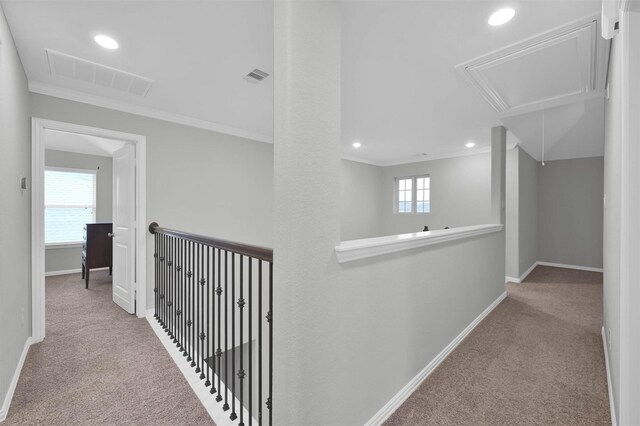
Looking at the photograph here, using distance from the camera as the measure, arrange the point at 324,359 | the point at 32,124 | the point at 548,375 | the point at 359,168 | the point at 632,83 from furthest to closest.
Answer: the point at 359,168
the point at 32,124
the point at 548,375
the point at 324,359
the point at 632,83

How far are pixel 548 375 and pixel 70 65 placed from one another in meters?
4.46

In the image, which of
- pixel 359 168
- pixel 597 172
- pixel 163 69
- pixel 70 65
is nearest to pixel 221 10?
pixel 163 69

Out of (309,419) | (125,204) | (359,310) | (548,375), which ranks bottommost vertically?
(548,375)

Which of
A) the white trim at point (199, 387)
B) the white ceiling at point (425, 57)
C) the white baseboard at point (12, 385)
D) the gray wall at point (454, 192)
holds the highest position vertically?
the white ceiling at point (425, 57)

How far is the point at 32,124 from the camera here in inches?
104

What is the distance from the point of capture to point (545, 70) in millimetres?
2445

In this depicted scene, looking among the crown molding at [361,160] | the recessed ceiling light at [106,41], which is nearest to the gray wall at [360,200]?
the crown molding at [361,160]

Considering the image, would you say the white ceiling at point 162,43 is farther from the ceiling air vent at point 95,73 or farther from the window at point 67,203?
the window at point 67,203

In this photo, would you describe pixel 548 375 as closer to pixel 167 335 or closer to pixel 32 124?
pixel 167 335

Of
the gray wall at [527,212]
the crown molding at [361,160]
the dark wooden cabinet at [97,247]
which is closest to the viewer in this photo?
the dark wooden cabinet at [97,247]

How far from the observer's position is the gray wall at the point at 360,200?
251 inches

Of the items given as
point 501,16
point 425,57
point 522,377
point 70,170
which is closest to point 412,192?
point 425,57

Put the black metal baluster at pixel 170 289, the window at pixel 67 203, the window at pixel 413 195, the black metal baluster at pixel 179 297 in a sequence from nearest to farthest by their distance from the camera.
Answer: the black metal baluster at pixel 179 297 → the black metal baluster at pixel 170 289 → the window at pixel 67 203 → the window at pixel 413 195

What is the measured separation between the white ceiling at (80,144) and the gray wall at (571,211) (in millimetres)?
8566
